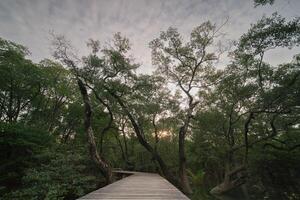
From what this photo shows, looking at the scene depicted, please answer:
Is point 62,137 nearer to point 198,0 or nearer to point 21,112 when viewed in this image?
point 21,112

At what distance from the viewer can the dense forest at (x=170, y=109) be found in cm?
1168

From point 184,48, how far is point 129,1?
611 centimetres

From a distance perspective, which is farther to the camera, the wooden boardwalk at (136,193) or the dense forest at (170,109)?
the dense forest at (170,109)

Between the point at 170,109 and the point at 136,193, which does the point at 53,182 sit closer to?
the point at 136,193

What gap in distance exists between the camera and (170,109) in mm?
19797

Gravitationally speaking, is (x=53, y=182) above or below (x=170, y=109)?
below

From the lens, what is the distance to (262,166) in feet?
47.5

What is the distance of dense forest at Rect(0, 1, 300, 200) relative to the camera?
11680 millimetres

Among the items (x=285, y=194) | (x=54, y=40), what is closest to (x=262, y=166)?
(x=285, y=194)

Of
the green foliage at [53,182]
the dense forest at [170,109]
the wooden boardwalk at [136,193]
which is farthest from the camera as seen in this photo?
the dense forest at [170,109]

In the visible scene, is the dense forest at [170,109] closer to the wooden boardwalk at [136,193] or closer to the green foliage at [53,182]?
the green foliage at [53,182]

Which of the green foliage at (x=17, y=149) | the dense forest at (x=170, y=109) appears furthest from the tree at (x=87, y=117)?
the green foliage at (x=17, y=149)

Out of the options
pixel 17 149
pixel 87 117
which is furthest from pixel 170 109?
pixel 17 149

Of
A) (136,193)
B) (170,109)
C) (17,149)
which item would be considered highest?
(170,109)
